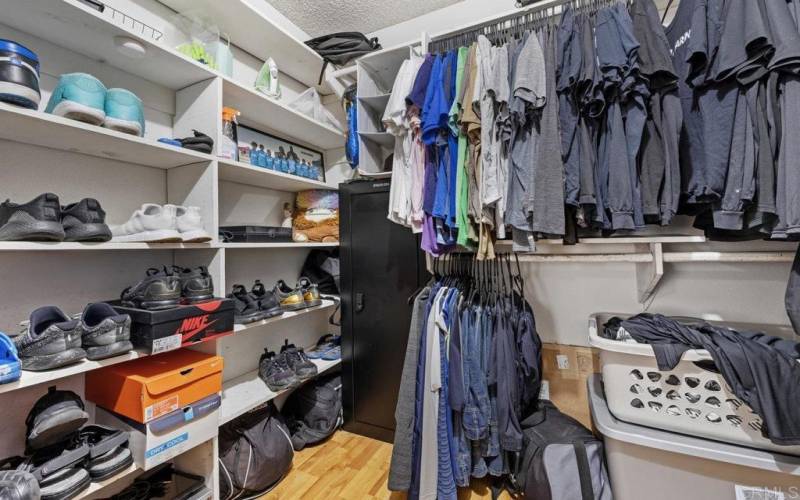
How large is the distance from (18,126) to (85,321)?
0.62 m

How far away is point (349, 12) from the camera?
208 cm

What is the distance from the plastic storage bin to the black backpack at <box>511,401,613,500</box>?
0.17ft

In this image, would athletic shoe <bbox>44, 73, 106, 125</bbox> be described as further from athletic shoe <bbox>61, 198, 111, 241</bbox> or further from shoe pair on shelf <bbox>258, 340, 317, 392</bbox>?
shoe pair on shelf <bbox>258, 340, 317, 392</bbox>

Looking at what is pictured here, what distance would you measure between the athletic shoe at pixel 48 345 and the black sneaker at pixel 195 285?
0.33 metres

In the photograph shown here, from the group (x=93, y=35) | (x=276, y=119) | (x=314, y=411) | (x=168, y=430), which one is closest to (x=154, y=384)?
(x=168, y=430)

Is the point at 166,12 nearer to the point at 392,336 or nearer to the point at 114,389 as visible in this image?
the point at 114,389

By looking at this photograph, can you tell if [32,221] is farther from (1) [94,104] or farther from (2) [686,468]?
(2) [686,468]

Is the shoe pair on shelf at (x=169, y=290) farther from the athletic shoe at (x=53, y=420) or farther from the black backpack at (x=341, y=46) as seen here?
the black backpack at (x=341, y=46)

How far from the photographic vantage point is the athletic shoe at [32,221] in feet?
2.98

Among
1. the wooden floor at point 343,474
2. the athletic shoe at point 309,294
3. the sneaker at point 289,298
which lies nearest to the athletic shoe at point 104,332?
the sneaker at point 289,298

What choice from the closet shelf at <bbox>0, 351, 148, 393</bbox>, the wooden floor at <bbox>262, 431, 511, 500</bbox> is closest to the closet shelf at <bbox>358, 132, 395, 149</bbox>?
the closet shelf at <bbox>0, 351, 148, 393</bbox>

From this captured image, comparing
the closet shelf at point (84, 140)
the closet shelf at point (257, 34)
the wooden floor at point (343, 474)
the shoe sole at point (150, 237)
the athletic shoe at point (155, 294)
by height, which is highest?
the closet shelf at point (257, 34)

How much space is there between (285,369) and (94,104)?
1.36 meters

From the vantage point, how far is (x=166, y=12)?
60.2 inches
